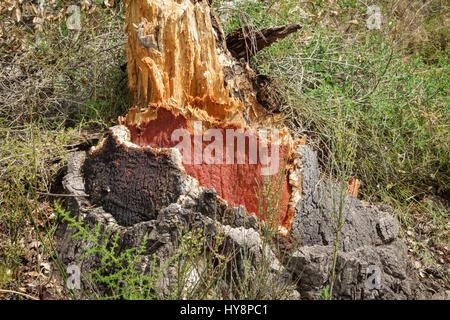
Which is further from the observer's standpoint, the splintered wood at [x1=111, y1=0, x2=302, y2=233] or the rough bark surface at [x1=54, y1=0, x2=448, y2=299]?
the splintered wood at [x1=111, y1=0, x2=302, y2=233]

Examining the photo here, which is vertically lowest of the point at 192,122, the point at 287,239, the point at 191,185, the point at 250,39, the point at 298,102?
the point at 287,239

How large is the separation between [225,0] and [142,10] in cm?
142

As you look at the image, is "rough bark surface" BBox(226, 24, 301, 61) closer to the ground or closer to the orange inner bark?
the ground

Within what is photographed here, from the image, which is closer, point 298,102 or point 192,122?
point 192,122

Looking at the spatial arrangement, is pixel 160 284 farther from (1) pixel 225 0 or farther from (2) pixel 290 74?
(1) pixel 225 0

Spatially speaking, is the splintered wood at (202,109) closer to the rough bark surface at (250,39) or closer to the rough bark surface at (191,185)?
the rough bark surface at (191,185)

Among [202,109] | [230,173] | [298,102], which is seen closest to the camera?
[230,173]

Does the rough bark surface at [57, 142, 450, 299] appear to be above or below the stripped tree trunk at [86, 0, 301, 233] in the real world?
below

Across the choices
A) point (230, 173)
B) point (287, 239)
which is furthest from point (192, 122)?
point (287, 239)

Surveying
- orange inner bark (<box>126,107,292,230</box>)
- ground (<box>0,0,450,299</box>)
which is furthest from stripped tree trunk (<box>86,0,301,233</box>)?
ground (<box>0,0,450,299</box>)

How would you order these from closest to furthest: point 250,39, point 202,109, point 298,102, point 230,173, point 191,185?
point 191,185 → point 230,173 → point 202,109 → point 250,39 → point 298,102

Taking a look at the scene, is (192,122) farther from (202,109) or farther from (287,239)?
(287,239)

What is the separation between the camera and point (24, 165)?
2.45 meters

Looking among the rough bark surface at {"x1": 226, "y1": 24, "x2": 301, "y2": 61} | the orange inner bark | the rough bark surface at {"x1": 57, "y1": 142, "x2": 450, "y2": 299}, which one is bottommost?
the rough bark surface at {"x1": 57, "y1": 142, "x2": 450, "y2": 299}
